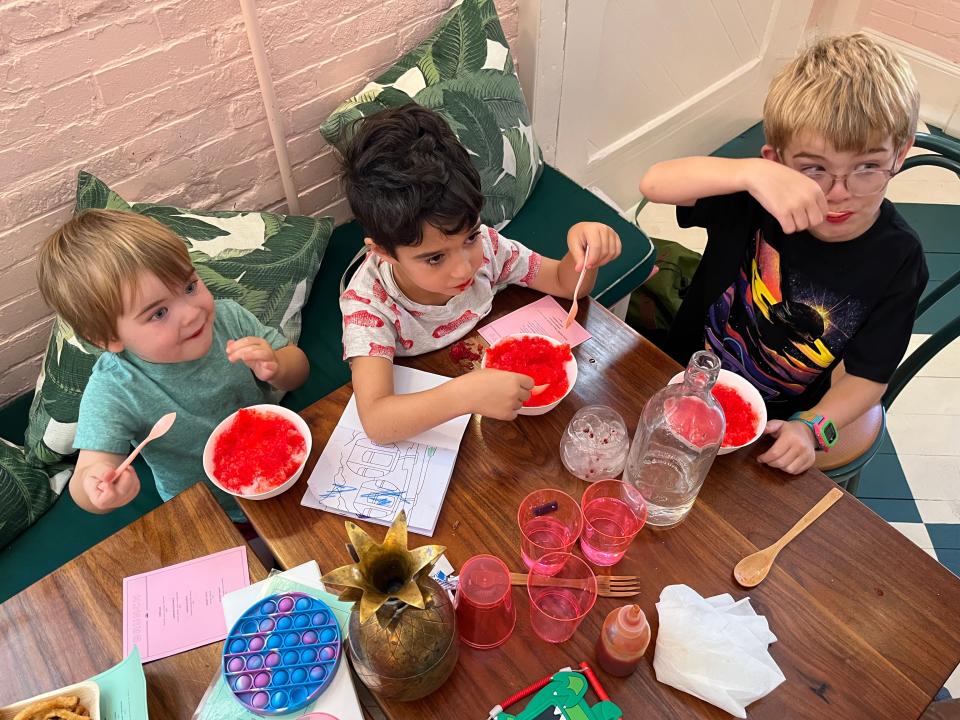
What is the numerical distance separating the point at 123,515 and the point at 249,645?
2.80ft

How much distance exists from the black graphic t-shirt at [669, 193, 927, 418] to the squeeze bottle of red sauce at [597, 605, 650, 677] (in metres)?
0.83

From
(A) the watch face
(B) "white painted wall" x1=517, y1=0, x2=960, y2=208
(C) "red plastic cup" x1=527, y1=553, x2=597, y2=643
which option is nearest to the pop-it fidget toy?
(C) "red plastic cup" x1=527, y1=553, x2=597, y2=643

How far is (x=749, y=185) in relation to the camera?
1241mm

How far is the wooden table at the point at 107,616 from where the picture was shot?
3.06ft

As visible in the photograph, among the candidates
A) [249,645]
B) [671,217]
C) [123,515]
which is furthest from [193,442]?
[671,217]

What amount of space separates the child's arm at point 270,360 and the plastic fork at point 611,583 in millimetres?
654

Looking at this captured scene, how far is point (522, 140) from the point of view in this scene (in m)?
Result: 2.07

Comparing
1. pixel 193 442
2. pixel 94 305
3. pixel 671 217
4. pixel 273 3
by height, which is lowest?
pixel 671 217

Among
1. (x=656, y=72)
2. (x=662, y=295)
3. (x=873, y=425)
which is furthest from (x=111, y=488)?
(x=656, y=72)

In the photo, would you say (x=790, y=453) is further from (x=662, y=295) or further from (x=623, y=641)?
(x=662, y=295)

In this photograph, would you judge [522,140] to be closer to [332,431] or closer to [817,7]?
[332,431]

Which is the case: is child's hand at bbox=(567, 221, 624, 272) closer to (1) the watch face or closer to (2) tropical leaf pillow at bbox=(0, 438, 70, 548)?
(1) the watch face

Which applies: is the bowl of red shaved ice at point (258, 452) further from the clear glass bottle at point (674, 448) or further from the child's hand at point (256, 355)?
the clear glass bottle at point (674, 448)

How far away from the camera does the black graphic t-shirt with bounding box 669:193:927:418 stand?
4.41ft
